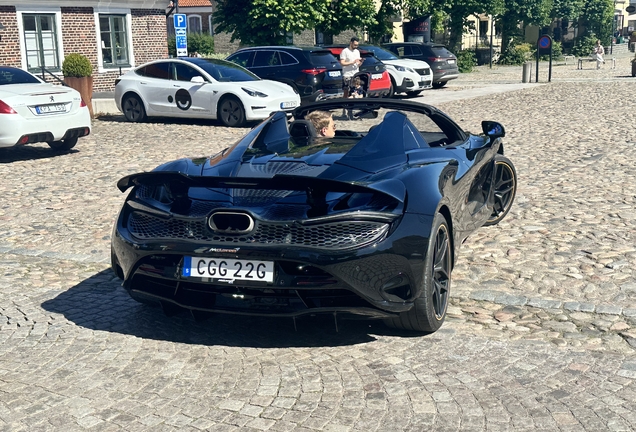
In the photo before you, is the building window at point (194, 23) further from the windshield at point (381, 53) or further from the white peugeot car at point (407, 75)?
the white peugeot car at point (407, 75)

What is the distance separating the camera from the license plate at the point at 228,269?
4.59m

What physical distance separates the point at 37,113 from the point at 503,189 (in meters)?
7.80

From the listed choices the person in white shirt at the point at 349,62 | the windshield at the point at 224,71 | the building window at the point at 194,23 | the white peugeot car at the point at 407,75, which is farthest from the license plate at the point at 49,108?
the building window at the point at 194,23

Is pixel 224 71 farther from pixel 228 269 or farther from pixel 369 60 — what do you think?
pixel 228 269

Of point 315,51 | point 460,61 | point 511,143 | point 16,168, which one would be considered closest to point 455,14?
point 460,61

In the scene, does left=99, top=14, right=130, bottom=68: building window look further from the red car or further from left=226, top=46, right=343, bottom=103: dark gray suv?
the red car

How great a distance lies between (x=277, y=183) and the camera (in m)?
4.71

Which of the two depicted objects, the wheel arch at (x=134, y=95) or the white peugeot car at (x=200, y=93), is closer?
the white peugeot car at (x=200, y=93)

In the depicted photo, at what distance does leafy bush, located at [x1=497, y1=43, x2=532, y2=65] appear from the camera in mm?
53531

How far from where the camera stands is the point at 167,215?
4.85 meters

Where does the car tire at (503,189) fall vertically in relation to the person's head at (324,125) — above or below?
below

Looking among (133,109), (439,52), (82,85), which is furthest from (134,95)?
(439,52)

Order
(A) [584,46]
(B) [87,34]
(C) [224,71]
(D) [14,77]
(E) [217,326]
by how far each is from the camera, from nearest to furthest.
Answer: (E) [217,326] → (D) [14,77] → (C) [224,71] → (B) [87,34] → (A) [584,46]

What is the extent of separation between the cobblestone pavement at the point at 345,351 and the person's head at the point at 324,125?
4.51 feet
